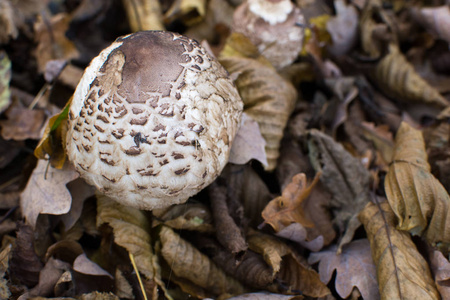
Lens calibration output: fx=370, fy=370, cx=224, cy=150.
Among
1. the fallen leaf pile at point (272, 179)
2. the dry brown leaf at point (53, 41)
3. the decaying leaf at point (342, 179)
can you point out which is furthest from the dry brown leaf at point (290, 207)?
the dry brown leaf at point (53, 41)

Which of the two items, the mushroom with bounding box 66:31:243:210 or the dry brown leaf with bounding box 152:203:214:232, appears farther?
the dry brown leaf with bounding box 152:203:214:232

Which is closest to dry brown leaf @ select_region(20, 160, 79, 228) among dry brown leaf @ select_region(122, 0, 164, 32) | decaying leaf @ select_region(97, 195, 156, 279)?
decaying leaf @ select_region(97, 195, 156, 279)

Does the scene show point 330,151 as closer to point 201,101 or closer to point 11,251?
point 201,101

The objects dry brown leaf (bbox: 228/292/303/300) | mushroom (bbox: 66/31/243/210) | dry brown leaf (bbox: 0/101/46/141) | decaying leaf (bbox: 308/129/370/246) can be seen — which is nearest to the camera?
mushroom (bbox: 66/31/243/210)

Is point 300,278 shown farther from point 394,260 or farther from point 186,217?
point 186,217

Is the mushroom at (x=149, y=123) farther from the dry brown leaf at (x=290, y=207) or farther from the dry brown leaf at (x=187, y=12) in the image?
the dry brown leaf at (x=187, y=12)

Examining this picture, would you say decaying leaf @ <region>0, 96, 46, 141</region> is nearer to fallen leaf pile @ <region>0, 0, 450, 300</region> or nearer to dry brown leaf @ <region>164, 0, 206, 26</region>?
fallen leaf pile @ <region>0, 0, 450, 300</region>

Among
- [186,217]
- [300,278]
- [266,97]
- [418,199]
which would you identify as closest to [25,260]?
[186,217]
